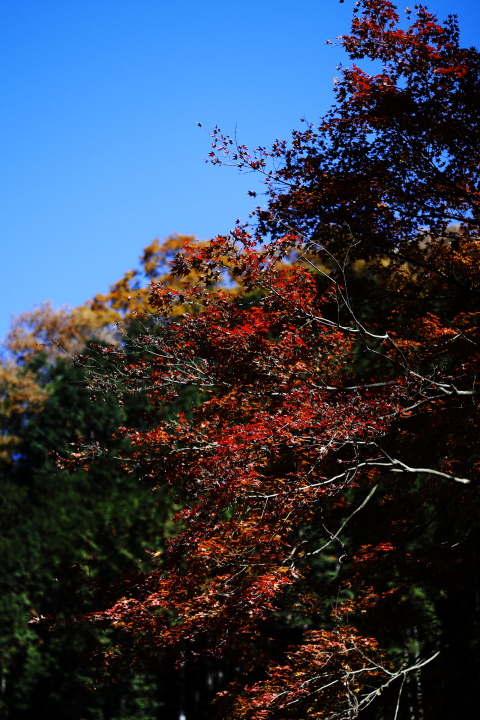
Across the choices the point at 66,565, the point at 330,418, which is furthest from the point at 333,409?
the point at 66,565

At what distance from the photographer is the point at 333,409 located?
6523mm

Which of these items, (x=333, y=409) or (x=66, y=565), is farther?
(x=66, y=565)

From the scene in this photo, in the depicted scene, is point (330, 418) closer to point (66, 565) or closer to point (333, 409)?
point (333, 409)

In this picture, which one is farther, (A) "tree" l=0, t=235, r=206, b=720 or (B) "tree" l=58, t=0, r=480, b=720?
(A) "tree" l=0, t=235, r=206, b=720

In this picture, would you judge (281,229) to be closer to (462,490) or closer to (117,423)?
(462,490)

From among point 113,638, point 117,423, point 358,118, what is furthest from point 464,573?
point 117,423

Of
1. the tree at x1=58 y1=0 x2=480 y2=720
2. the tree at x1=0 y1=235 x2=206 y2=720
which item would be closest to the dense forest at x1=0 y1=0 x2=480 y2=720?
the tree at x1=58 y1=0 x2=480 y2=720

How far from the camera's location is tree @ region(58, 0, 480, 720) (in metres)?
6.96

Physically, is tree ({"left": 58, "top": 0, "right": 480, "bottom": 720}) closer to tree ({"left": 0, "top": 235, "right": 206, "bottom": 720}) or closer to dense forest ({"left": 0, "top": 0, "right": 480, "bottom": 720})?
dense forest ({"left": 0, "top": 0, "right": 480, "bottom": 720})

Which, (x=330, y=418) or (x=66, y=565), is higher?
(x=66, y=565)

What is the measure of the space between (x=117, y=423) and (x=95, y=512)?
625 cm

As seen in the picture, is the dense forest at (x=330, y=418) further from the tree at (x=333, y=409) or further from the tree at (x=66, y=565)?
the tree at (x=66, y=565)

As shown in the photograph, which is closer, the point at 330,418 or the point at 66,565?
the point at 330,418

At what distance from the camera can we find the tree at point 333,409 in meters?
6.96
